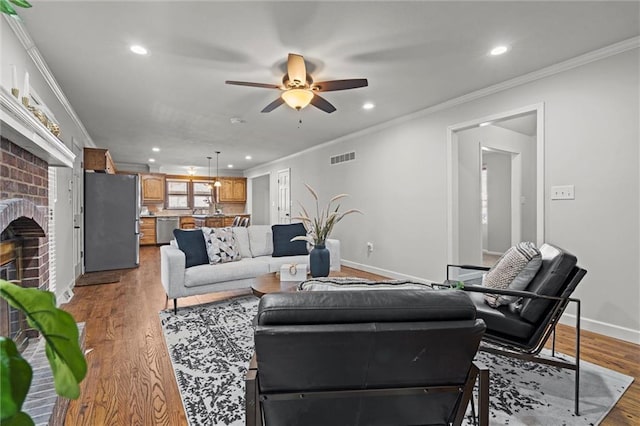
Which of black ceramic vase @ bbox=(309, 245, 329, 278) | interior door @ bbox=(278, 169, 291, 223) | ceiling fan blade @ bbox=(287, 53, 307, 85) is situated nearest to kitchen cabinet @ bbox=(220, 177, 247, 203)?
interior door @ bbox=(278, 169, 291, 223)

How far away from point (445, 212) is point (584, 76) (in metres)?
1.91

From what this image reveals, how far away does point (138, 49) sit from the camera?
2.71 meters

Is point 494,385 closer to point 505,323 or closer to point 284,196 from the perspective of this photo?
point 505,323

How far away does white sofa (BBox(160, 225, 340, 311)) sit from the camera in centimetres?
330

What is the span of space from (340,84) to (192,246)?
2338mm

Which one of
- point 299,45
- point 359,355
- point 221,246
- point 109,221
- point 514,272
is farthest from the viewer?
point 109,221

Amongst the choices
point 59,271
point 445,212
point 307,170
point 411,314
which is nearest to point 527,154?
point 445,212

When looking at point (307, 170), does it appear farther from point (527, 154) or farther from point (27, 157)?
point (27, 157)

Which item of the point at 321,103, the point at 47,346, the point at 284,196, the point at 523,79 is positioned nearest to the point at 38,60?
the point at 321,103

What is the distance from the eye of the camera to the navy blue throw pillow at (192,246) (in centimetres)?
354

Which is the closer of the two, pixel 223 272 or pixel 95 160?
pixel 223 272

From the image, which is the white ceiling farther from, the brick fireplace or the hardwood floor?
the hardwood floor

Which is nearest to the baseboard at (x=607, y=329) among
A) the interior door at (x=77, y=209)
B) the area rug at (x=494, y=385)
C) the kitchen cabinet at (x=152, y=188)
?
the area rug at (x=494, y=385)

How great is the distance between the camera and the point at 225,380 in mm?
2086
